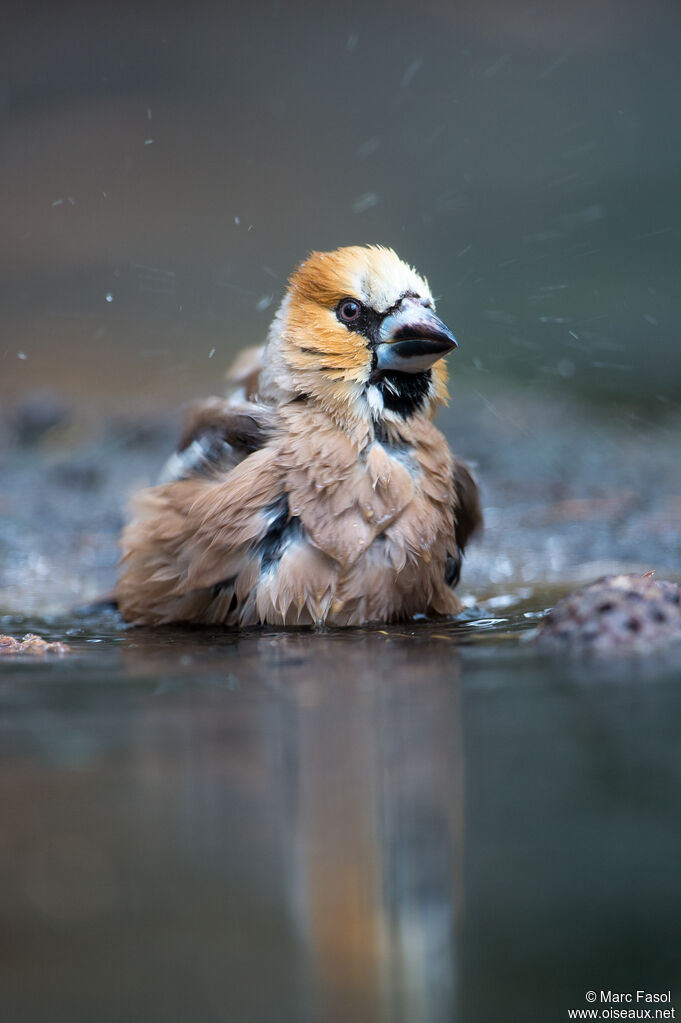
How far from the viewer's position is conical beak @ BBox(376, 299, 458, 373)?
111 inches

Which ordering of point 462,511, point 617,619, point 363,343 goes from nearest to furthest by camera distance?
point 617,619, point 363,343, point 462,511

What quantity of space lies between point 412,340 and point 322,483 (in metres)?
0.44

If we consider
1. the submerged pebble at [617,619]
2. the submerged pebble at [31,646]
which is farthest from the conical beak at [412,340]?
the submerged pebble at [31,646]

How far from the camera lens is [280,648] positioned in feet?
7.81

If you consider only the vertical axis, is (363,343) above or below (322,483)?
above

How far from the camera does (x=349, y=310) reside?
9.73ft

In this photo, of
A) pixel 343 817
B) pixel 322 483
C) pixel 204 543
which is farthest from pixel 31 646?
pixel 343 817

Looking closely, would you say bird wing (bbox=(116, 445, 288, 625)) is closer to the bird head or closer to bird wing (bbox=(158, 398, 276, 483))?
bird wing (bbox=(158, 398, 276, 483))

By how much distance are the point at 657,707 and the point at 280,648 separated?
94 centimetres

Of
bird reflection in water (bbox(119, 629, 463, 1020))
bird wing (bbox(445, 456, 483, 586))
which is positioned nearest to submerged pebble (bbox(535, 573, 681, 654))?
bird reflection in water (bbox(119, 629, 463, 1020))

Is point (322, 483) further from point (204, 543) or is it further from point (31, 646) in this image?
point (31, 646)

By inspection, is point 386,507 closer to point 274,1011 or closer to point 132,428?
point 274,1011

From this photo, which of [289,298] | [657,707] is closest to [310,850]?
[657,707]

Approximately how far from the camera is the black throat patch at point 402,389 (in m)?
2.95
